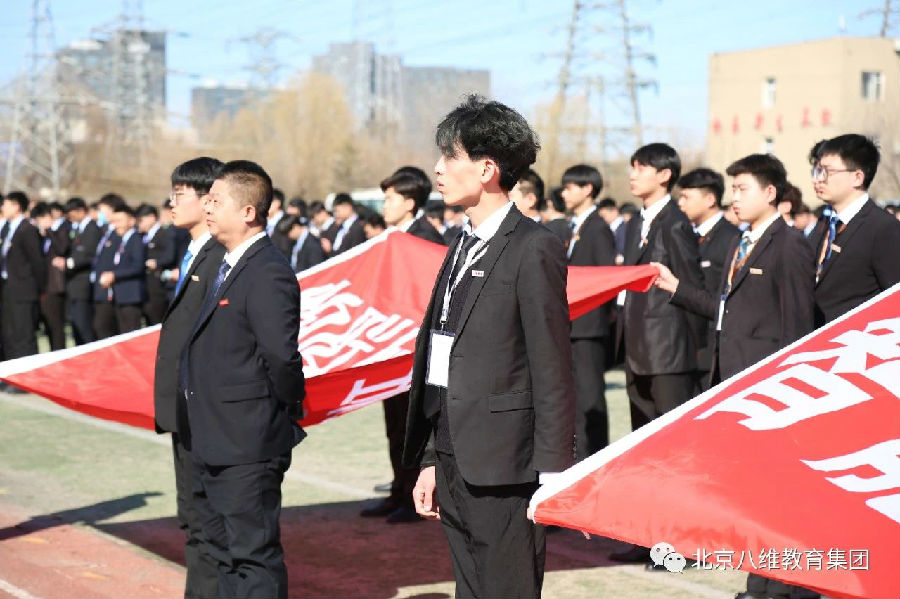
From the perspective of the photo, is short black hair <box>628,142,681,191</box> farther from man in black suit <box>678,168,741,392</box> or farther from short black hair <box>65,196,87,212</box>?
short black hair <box>65,196,87,212</box>

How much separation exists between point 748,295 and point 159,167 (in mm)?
60638

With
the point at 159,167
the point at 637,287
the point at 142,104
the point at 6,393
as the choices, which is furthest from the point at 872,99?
the point at 637,287

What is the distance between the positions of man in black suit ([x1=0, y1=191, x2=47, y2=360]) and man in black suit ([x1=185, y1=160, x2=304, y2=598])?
9.78 metres

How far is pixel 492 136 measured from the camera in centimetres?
408

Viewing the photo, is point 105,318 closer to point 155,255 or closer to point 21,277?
point 21,277

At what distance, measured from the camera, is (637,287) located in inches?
258

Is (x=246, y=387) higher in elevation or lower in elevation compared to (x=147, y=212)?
lower

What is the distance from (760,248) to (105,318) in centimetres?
1052

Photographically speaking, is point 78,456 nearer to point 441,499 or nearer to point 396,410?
point 396,410

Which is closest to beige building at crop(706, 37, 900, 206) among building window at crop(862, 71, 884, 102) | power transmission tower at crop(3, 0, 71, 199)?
building window at crop(862, 71, 884, 102)

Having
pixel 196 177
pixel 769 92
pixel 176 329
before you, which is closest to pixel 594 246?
pixel 196 177

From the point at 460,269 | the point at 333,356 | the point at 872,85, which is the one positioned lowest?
the point at 333,356

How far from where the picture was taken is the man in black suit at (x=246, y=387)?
16.3 ft

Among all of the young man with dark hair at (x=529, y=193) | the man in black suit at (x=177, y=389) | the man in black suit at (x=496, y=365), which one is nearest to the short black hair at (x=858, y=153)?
the man in black suit at (x=496, y=365)
